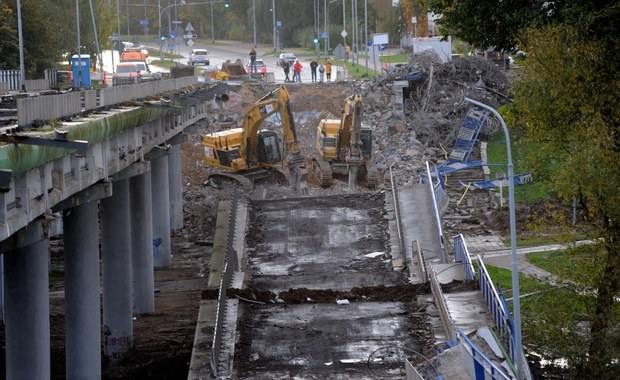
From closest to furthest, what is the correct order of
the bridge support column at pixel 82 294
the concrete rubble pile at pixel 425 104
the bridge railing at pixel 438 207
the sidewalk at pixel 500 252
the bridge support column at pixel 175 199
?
the bridge support column at pixel 82 294 → the bridge railing at pixel 438 207 → the sidewalk at pixel 500 252 → the bridge support column at pixel 175 199 → the concrete rubble pile at pixel 425 104

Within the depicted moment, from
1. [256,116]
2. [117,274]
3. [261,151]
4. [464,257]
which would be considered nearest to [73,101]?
[117,274]

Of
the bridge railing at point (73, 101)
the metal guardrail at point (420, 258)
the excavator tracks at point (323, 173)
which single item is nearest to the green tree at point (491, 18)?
the metal guardrail at point (420, 258)

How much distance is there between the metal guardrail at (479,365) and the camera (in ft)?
65.8

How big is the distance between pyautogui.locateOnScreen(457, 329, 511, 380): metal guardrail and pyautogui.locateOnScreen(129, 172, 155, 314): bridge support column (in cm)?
1601

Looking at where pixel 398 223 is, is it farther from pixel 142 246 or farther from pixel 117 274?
pixel 117 274

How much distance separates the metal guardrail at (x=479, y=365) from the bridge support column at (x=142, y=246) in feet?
52.5

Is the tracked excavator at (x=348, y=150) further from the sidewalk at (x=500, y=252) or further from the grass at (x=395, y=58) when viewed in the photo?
the grass at (x=395, y=58)

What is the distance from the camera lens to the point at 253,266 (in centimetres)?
3522

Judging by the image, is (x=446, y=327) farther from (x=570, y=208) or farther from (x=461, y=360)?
(x=570, y=208)

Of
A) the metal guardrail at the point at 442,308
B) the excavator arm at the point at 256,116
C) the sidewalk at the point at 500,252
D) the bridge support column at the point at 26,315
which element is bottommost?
the sidewalk at the point at 500,252

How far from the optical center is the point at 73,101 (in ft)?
83.2

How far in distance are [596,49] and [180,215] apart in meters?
28.8

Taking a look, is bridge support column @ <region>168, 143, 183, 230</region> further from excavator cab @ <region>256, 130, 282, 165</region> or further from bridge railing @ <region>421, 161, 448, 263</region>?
bridge railing @ <region>421, 161, 448, 263</region>

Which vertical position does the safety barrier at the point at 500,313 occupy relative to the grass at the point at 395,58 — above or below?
below
